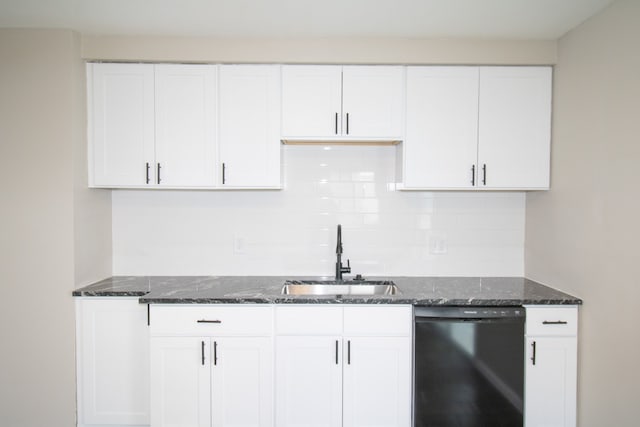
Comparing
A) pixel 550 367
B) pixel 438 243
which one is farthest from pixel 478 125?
pixel 550 367

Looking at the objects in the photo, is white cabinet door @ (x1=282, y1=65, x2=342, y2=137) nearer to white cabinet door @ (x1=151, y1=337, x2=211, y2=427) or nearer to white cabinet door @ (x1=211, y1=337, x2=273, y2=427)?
white cabinet door @ (x1=211, y1=337, x2=273, y2=427)

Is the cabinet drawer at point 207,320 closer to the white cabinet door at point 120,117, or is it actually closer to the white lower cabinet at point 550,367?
the white cabinet door at point 120,117

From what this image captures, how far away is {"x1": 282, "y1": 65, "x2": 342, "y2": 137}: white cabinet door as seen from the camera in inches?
96.6

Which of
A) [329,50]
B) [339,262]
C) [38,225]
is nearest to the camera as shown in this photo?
[38,225]

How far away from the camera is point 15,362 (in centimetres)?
233

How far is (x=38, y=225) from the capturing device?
2322mm

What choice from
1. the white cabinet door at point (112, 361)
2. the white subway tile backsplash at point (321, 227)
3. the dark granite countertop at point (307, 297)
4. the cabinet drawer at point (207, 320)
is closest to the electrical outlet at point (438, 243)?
the white subway tile backsplash at point (321, 227)

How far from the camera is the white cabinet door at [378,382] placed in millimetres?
2213

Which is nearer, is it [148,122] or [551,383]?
[551,383]

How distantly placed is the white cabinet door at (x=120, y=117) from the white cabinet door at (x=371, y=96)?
1.29 meters

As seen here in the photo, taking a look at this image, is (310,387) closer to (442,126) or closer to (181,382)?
(181,382)

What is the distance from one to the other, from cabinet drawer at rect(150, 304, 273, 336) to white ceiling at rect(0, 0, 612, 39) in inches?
67.0

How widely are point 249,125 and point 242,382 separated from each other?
63.3 inches

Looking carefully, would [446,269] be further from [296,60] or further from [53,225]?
[53,225]
